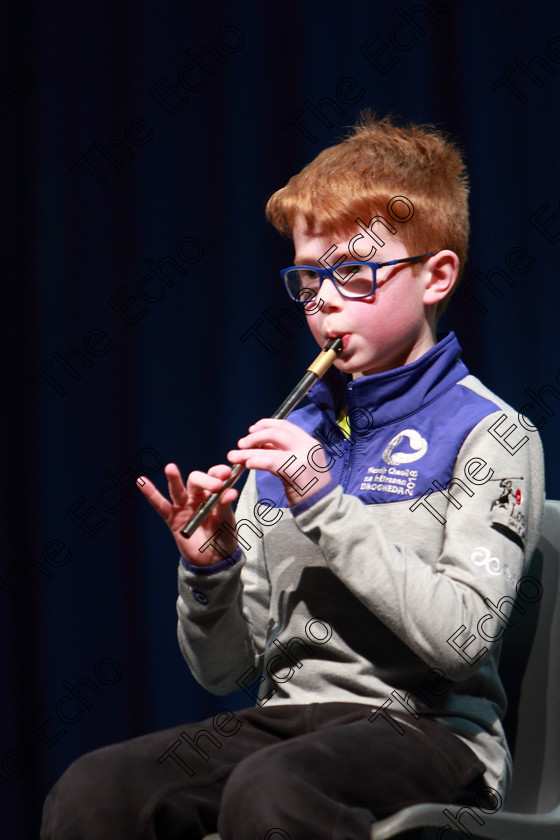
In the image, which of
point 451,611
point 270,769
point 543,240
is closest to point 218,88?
point 543,240

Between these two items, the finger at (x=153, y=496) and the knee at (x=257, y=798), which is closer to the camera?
the knee at (x=257, y=798)

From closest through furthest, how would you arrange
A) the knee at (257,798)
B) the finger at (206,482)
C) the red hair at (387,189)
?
the knee at (257,798), the finger at (206,482), the red hair at (387,189)

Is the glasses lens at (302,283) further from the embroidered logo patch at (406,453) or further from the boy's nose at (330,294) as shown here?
the embroidered logo patch at (406,453)

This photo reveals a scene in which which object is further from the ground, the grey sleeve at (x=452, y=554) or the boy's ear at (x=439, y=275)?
the boy's ear at (x=439, y=275)

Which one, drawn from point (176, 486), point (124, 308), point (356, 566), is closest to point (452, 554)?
point (356, 566)

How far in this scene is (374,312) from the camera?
1104 mm

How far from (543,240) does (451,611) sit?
0.97 m

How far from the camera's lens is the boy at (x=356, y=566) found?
89cm

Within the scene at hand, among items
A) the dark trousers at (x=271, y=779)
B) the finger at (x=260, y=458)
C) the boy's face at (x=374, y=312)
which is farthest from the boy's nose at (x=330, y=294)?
the dark trousers at (x=271, y=779)

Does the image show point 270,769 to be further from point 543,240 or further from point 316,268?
point 543,240

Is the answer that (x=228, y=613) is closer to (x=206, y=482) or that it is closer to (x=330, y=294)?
(x=206, y=482)

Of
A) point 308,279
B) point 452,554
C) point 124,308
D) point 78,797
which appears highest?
point 124,308

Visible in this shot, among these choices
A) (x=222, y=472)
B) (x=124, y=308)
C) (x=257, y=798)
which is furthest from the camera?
(x=124, y=308)

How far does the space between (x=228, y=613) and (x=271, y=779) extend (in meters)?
0.33
